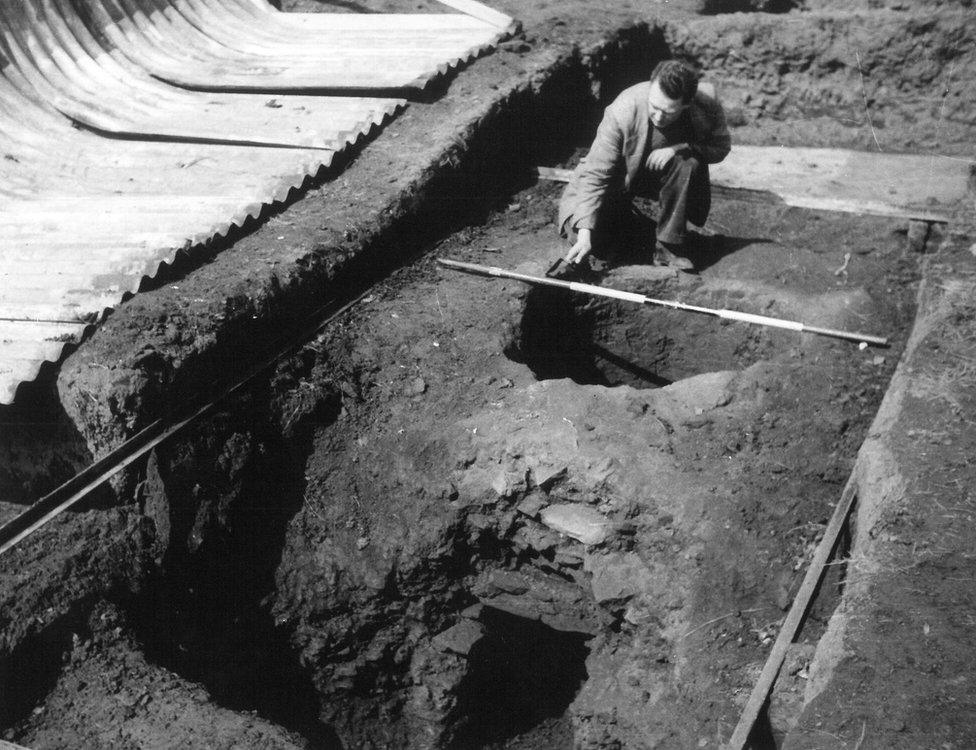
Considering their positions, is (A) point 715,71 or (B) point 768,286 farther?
(A) point 715,71

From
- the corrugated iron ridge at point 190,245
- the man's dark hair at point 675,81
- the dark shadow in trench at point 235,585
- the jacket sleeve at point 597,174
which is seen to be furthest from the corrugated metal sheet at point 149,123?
the man's dark hair at point 675,81

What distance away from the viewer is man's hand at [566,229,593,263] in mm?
5531

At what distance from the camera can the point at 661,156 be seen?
5574 millimetres

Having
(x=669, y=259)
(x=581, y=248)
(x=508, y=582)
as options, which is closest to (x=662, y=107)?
(x=581, y=248)

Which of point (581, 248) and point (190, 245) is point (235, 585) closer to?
point (190, 245)

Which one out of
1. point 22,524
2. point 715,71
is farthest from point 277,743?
point 715,71

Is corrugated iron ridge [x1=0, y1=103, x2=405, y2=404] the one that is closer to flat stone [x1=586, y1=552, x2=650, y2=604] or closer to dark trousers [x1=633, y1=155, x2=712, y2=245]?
dark trousers [x1=633, y1=155, x2=712, y2=245]

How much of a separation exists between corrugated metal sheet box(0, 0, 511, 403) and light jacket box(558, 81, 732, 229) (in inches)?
70.1

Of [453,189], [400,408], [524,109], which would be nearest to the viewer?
[400,408]

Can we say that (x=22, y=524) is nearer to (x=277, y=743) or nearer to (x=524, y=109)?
(x=277, y=743)

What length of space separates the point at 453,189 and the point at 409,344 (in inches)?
65.3

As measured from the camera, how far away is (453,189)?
6.29 metres

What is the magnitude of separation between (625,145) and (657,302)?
1081mm

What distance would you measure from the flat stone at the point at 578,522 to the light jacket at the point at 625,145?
6.85 ft
